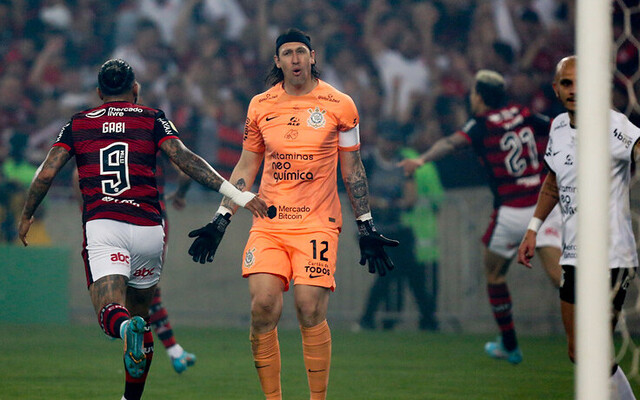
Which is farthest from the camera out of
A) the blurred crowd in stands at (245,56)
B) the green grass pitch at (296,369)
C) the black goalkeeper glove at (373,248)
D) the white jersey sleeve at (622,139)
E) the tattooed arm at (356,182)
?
the blurred crowd in stands at (245,56)

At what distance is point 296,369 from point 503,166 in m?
3.09

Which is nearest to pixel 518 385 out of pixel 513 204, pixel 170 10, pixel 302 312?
pixel 513 204

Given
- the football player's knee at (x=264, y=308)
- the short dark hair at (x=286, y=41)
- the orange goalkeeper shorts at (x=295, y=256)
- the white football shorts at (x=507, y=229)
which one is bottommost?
the football player's knee at (x=264, y=308)

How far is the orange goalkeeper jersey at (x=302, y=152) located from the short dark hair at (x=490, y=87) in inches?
157

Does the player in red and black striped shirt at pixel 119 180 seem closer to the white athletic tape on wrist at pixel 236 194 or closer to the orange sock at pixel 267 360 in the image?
the white athletic tape on wrist at pixel 236 194

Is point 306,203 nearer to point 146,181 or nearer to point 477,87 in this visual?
point 146,181

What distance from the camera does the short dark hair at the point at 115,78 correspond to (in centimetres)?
640

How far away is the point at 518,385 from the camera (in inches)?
336

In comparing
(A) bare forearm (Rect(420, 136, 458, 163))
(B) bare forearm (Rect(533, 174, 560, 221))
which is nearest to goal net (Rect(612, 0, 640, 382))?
(A) bare forearm (Rect(420, 136, 458, 163))

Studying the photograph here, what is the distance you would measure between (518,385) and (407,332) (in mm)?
5543

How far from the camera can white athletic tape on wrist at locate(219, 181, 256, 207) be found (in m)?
6.28

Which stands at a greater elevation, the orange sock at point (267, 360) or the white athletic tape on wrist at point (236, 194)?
the white athletic tape on wrist at point (236, 194)

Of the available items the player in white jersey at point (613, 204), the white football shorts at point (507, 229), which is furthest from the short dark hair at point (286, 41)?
the white football shorts at point (507, 229)

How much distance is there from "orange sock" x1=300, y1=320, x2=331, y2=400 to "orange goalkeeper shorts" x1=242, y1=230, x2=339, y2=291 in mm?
312
